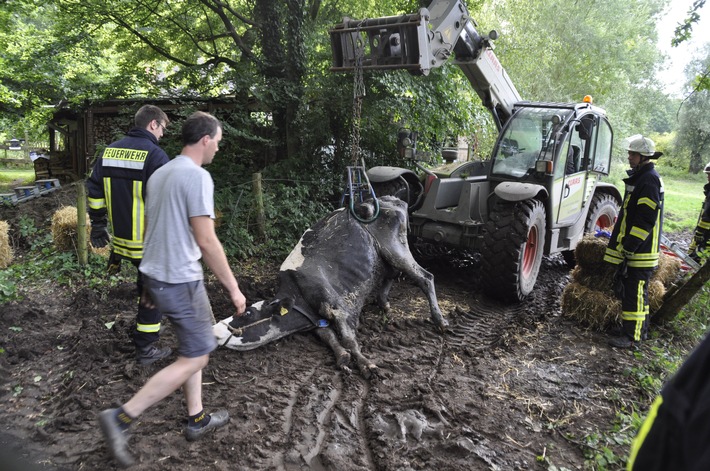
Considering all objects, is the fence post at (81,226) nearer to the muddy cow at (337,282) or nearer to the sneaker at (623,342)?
the muddy cow at (337,282)

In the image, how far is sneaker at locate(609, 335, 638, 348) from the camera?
489 centimetres

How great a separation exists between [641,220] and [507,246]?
137 centimetres

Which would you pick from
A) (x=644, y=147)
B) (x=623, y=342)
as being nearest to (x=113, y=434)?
(x=623, y=342)

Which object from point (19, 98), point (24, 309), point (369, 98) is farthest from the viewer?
point (19, 98)

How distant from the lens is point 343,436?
10.6 feet

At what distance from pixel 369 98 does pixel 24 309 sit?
5.94 meters

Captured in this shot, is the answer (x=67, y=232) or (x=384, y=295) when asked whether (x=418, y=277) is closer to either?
(x=384, y=295)

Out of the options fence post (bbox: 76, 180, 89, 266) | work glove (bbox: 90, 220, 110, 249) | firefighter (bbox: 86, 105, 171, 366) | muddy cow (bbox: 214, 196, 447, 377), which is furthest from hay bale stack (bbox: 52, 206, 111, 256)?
muddy cow (bbox: 214, 196, 447, 377)

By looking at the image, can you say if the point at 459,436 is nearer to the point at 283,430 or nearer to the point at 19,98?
the point at 283,430

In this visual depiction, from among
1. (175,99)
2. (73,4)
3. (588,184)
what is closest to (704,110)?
(588,184)

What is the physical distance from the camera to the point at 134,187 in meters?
4.14

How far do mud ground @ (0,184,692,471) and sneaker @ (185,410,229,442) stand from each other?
5cm

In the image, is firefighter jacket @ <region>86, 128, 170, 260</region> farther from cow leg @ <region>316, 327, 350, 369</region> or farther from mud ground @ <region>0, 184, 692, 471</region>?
cow leg @ <region>316, 327, 350, 369</region>

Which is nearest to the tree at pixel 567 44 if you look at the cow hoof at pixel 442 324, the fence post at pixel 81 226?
the cow hoof at pixel 442 324
